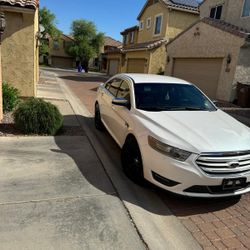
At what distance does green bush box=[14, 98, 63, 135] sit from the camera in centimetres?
588

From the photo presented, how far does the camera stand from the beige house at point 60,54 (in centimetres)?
5225

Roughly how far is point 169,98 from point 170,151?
170 cm

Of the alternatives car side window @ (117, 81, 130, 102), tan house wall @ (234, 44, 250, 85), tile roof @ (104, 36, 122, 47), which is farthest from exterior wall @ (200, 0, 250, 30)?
tile roof @ (104, 36, 122, 47)

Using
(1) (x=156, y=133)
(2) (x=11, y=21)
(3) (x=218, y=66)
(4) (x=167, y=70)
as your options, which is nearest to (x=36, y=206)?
(1) (x=156, y=133)

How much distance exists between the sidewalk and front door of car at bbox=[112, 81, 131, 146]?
66 centimetres

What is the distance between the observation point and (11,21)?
28.7 feet

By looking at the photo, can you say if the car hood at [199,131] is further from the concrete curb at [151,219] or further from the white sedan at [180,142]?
the concrete curb at [151,219]

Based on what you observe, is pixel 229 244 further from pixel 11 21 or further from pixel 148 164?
pixel 11 21

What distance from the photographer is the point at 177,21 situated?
72.5 feet

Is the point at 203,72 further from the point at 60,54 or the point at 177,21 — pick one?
the point at 60,54

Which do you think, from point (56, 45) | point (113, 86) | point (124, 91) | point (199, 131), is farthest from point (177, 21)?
point (56, 45)

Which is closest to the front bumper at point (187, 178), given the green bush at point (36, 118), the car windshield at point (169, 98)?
the car windshield at point (169, 98)

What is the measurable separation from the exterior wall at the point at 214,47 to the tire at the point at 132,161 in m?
10.4

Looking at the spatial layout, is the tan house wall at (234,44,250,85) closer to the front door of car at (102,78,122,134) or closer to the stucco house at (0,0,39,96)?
the front door of car at (102,78,122,134)
